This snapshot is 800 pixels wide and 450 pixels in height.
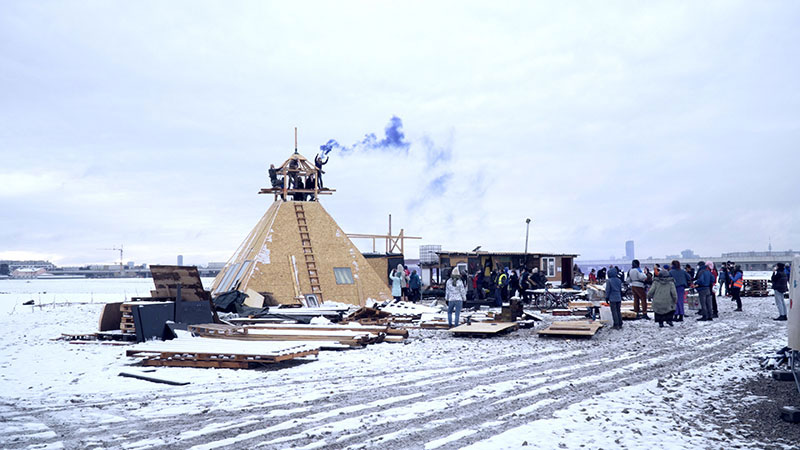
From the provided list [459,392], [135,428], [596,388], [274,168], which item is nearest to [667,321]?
[596,388]

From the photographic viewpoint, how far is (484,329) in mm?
15312

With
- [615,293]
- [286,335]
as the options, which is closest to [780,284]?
[615,293]

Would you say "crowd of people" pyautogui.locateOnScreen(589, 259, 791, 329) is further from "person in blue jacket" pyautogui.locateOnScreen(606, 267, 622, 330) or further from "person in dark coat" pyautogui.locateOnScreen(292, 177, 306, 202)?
"person in dark coat" pyautogui.locateOnScreen(292, 177, 306, 202)

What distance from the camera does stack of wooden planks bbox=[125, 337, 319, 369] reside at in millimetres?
11000

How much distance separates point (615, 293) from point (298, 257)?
A: 13821 mm

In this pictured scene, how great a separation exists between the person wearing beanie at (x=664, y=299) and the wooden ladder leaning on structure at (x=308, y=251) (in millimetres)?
13017

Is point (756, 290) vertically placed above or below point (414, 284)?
below

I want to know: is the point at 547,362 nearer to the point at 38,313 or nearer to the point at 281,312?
the point at 281,312

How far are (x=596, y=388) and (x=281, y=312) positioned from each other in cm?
1400

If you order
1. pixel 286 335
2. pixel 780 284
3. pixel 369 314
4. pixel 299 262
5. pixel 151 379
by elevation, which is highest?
pixel 299 262

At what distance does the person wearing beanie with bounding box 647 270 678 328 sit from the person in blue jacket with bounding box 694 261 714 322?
1825mm

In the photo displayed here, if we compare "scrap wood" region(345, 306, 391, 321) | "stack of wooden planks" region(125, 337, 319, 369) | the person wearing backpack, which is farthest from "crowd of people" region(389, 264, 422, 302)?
"stack of wooden planks" region(125, 337, 319, 369)

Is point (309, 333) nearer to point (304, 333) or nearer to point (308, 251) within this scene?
point (304, 333)

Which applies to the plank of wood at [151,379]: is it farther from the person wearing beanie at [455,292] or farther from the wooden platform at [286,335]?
the person wearing beanie at [455,292]
